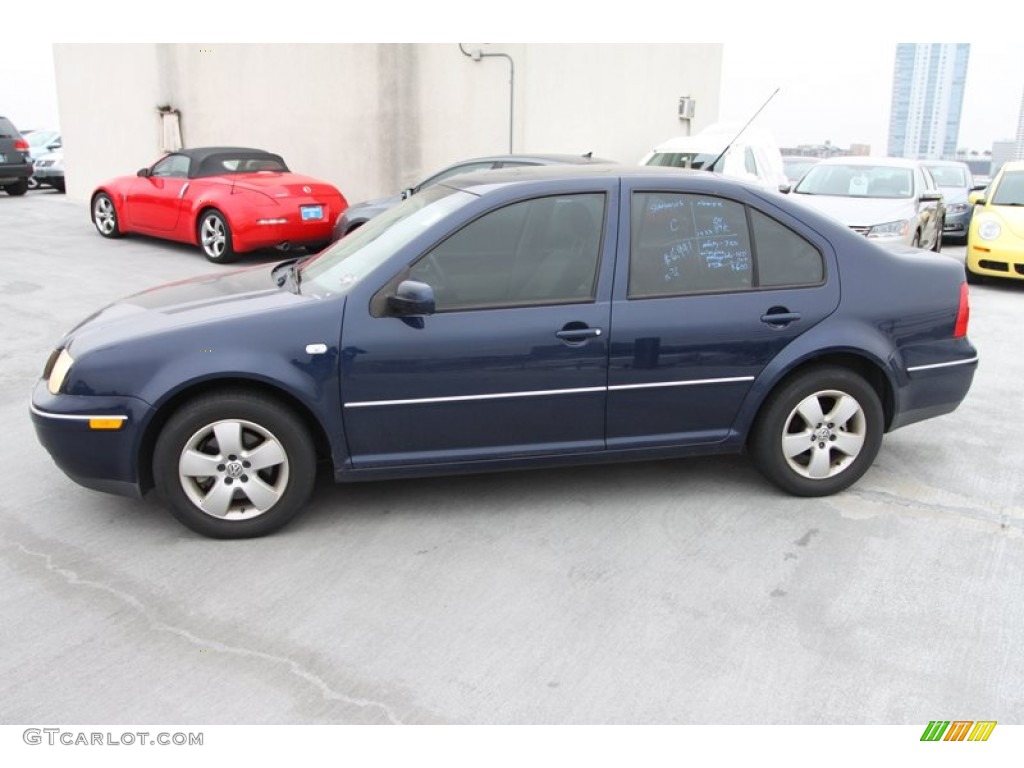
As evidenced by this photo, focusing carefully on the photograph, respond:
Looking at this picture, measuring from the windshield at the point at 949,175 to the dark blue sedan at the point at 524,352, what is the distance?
13.5 m

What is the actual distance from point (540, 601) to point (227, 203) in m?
8.39

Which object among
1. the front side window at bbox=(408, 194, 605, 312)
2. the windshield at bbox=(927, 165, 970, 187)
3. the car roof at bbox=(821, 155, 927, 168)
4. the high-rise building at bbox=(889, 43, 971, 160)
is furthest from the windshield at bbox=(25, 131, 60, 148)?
the front side window at bbox=(408, 194, 605, 312)

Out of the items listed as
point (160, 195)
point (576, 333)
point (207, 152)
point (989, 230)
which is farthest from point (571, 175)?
point (160, 195)

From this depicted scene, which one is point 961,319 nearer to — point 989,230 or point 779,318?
point 779,318

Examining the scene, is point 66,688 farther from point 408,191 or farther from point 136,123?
point 136,123

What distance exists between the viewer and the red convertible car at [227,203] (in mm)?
10688

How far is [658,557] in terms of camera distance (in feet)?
13.0

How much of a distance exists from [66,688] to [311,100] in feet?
41.2

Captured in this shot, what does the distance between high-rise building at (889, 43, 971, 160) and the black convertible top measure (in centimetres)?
2272

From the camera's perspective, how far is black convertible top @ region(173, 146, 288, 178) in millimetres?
11445

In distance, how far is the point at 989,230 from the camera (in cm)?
1058

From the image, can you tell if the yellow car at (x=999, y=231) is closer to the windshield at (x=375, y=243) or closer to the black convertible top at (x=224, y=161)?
the windshield at (x=375, y=243)
